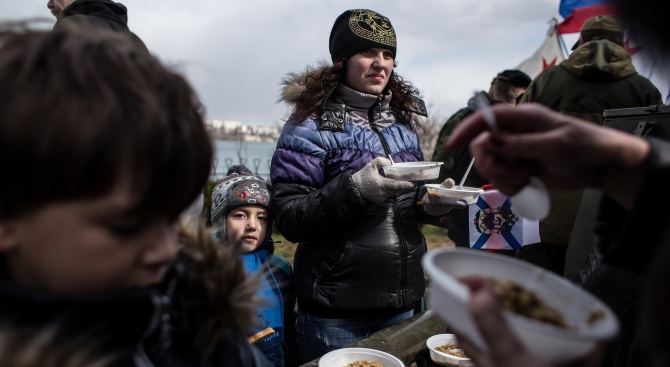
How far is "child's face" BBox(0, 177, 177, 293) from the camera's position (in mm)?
965

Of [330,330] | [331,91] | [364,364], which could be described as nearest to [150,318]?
[364,364]

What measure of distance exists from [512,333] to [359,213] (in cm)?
192

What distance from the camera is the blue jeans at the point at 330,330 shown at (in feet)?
9.14

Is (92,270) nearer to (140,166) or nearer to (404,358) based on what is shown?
(140,166)

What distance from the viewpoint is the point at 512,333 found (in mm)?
819

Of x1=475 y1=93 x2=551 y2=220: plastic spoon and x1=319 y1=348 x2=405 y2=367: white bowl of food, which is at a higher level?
x1=475 y1=93 x2=551 y2=220: plastic spoon

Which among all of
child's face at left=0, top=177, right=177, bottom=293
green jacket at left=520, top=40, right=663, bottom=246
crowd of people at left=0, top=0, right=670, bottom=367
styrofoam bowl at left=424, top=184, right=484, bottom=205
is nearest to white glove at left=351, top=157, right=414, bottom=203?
styrofoam bowl at left=424, top=184, right=484, bottom=205

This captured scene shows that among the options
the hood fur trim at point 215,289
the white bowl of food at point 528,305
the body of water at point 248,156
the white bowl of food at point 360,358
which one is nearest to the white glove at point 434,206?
the white bowl of food at point 360,358

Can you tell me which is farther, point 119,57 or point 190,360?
point 190,360

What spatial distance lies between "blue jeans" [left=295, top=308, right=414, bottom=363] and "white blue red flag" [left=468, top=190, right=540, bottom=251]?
31.4 inches

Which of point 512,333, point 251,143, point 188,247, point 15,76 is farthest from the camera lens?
point 251,143

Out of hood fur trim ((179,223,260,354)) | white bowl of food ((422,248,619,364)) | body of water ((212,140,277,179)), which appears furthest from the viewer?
body of water ((212,140,277,179))

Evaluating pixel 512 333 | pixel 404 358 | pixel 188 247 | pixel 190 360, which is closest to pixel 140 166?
pixel 188 247

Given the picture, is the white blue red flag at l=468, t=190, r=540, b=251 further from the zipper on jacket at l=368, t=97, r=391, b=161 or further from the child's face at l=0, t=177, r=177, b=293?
the child's face at l=0, t=177, r=177, b=293
